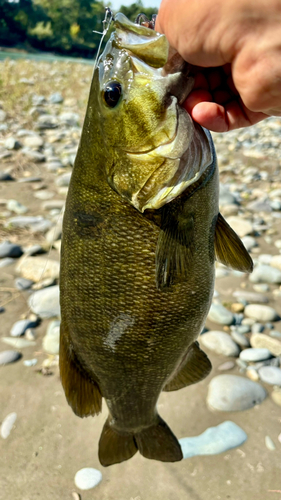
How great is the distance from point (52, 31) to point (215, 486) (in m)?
71.7

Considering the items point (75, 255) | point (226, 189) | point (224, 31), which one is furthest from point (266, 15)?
point (226, 189)

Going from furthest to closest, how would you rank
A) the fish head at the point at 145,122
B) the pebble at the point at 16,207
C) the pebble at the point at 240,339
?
the pebble at the point at 16,207 → the pebble at the point at 240,339 → the fish head at the point at 145,122

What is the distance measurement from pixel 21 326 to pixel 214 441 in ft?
6.35

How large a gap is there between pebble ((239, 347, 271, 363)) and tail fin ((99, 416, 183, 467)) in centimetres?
125

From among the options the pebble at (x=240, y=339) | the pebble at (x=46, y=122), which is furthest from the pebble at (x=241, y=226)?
the pebble at (x=46, y=122)

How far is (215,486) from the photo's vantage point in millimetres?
2422

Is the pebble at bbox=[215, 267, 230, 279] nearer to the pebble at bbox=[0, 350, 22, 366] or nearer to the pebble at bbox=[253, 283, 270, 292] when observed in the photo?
the pebble at bbox=[253, 283, 270, 292]

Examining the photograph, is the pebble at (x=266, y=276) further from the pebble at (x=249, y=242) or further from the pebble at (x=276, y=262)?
the pebble at (x=249, y=242)

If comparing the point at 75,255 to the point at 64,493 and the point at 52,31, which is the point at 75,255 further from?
the point at 52,31

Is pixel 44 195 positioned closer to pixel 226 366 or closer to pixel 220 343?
pixel 220 343

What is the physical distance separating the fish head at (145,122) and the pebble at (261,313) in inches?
99.7

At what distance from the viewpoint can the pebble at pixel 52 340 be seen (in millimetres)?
3275

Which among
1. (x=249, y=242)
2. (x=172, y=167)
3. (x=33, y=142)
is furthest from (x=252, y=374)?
(x=33, y=142)

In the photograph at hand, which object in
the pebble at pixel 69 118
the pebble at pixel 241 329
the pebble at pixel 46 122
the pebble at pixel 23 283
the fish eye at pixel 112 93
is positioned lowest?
the pebble at pixel 69 118
